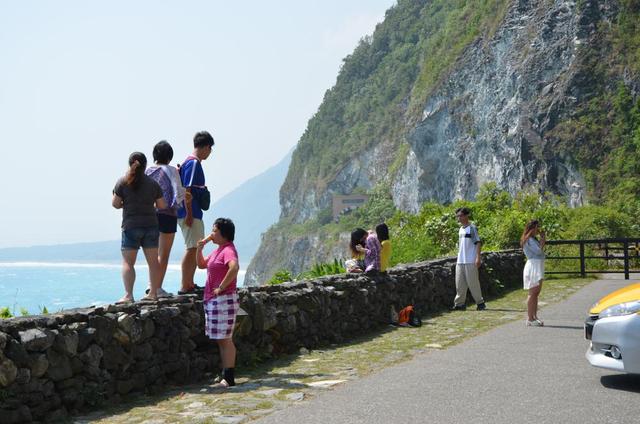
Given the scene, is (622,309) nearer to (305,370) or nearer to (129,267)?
(305,370)

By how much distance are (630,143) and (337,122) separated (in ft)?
349

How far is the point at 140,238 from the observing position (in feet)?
28.5

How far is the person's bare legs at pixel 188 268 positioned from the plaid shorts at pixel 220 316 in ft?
3.37

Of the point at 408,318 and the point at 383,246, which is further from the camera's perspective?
the point at 383,246

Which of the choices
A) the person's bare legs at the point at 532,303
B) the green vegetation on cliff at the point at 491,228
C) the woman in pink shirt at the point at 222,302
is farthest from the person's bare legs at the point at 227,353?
the green vegetation on cliff at the point at 491,228

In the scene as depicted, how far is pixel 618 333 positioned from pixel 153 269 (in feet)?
14.6

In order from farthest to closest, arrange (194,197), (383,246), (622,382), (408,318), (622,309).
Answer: (383,246)
(408,318)
(194,197)
(622,382)
(622,309)

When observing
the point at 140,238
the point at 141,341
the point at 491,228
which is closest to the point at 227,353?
the point at 141,341

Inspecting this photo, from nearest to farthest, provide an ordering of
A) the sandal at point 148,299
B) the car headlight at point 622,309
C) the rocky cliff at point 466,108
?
the car headlight at point 622,309 → the sandal at point 148,299 → the rocky cliff at point 466,108

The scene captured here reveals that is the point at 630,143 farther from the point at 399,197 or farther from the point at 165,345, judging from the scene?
the point at 165,345

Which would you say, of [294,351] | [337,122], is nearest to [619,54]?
[294,351]

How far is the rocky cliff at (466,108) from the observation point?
282 ft

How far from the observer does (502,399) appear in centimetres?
726

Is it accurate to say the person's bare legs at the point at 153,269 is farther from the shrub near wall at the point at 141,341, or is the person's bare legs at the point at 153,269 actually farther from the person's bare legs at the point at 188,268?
the person's bare legs at the point at 188,268
